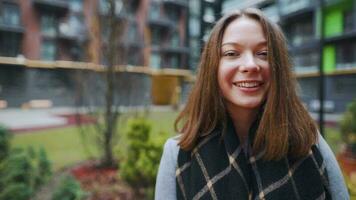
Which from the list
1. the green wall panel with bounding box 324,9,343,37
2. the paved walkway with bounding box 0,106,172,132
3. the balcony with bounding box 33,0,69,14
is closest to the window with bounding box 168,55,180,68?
the balcony with bounding box 33,0,69,14

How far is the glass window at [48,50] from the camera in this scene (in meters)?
18.2

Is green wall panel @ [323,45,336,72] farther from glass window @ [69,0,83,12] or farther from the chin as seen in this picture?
the chin

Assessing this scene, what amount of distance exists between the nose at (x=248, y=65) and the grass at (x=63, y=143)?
3.69 metres

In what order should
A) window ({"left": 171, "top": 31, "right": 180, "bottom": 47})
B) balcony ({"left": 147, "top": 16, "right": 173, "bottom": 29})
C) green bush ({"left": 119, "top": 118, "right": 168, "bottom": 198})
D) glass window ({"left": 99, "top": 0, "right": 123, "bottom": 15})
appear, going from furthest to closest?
window ({"left": 171, "top": 31, "right": 180, "bottom": 47})
balcony ({"left": 147, "top": 16, "right": 173, "bottom": 29})
glass window ({"left": 99, "top": 0, "right": 123, "bottom": 15})
green bush ({"left": 119, "top": 118, "right": 168, "bottom": 198})

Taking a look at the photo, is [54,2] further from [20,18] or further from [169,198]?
[169,198]

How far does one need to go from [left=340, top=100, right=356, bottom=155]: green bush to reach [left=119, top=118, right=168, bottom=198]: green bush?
2.45m

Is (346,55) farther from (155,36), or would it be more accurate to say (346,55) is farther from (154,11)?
(155,36)

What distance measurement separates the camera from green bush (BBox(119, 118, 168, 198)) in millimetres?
3035

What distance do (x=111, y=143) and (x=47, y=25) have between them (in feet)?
51.9

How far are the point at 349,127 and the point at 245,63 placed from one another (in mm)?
3737

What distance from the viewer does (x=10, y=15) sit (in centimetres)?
1625

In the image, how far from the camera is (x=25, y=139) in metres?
7.10

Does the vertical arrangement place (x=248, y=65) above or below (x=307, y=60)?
below

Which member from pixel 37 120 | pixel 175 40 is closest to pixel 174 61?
pixel 175 40
